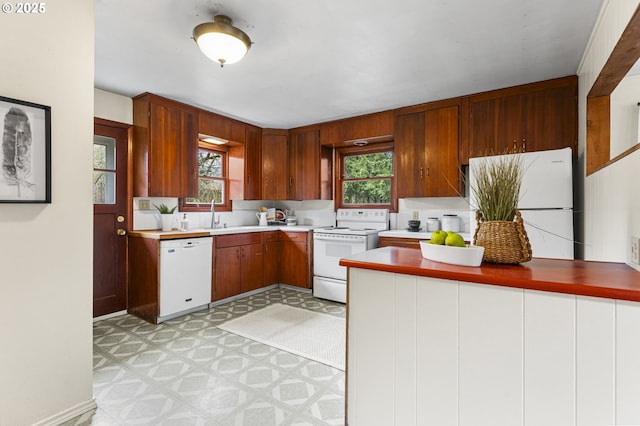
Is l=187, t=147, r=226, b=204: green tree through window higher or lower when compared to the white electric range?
higher

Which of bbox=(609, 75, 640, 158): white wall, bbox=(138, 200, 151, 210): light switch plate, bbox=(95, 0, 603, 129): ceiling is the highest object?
bbox=(95, 0, 603, 129): ceiling

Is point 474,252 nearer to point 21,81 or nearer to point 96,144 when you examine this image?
point 21,81

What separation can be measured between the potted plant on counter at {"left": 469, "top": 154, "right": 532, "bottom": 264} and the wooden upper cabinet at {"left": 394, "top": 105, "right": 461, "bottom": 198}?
85.6 inches

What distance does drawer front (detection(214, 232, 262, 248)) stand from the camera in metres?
3.80

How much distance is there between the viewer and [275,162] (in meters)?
4.89

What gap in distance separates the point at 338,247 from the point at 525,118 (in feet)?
8.18

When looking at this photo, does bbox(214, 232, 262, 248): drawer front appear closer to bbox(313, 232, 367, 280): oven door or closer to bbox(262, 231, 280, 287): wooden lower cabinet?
bbox(262, 231, 280, 287): wooden lower cabinet

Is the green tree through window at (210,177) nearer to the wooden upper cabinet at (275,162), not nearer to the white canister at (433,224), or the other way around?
the wooden upper cabinet at (275,162)

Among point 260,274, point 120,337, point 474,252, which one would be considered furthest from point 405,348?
point 260,274

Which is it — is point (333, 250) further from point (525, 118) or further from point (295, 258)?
point (525, 118)

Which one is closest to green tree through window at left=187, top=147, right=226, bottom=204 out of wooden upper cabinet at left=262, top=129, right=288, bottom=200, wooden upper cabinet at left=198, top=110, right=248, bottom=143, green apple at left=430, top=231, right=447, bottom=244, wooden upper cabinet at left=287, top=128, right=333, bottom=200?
wooden upper cabinet at left=198, top=110, right=248, bottom=143

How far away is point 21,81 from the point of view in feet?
5.05

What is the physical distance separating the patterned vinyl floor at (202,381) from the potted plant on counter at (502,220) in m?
1.26
